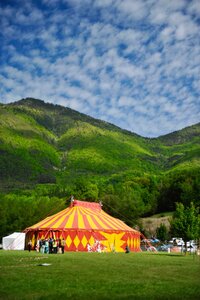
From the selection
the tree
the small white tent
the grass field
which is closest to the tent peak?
the small white tent

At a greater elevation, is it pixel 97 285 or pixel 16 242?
pixel 16 242

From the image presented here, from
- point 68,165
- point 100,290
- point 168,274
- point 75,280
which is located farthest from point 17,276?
point 68,165

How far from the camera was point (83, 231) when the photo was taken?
35.3m

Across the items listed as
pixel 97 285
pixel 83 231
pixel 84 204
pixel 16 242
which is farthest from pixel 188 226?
pixel 16 242

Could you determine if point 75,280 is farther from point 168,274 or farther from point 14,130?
point 14,130

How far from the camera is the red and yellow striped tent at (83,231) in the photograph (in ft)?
115

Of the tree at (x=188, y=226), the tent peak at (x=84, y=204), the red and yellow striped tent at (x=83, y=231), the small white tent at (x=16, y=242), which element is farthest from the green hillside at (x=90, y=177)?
the tree at (x=188, y=226)

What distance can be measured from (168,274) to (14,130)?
182199 millimetres

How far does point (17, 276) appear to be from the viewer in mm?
12984

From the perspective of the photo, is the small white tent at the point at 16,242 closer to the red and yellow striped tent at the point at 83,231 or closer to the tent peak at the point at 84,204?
the red and yellow striped tent at the point at 83,231

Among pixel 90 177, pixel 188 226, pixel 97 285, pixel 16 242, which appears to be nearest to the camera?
pixel 97 285

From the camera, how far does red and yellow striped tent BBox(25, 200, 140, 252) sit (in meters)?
35.1

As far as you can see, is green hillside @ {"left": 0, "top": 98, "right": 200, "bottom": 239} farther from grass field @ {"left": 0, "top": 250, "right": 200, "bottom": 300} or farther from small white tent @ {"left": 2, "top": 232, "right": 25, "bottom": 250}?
grass field @ {"left": 0, "top": 250, "right": 200, "bottom": 300}

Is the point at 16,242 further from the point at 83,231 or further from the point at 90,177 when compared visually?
the point at 90,177
